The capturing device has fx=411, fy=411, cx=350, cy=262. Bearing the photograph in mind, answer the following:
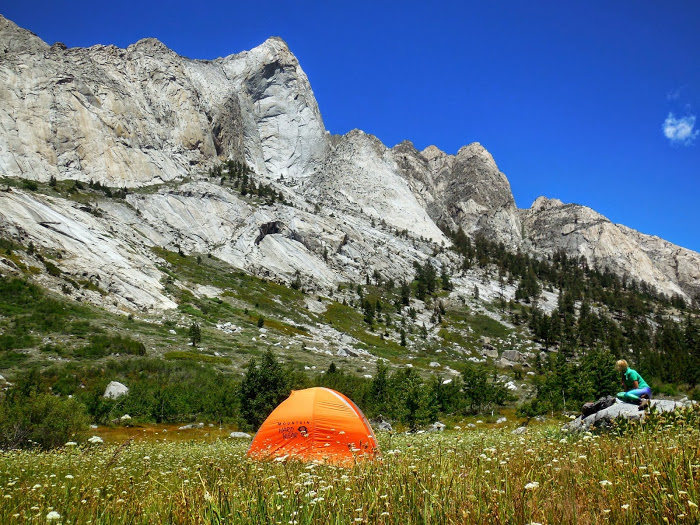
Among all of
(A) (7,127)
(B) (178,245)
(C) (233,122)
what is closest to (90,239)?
(B) (178,245)

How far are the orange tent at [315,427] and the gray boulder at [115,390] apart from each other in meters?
28.4

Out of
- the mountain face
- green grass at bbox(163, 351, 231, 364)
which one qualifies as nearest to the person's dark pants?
green grass at bbox(163, 351, 231, 364)

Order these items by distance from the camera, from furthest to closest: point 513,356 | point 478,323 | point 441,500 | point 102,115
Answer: point 102,115, point 478,323, point 513,356, point 441,500

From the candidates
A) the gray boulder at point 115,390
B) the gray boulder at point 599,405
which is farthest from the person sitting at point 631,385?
the gray boulder at point 115,390

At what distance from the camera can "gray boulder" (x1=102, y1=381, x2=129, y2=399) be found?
3600cm

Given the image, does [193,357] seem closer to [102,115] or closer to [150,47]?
[102,115]

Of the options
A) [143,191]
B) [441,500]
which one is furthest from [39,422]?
[143,191]

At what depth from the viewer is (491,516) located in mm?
3035

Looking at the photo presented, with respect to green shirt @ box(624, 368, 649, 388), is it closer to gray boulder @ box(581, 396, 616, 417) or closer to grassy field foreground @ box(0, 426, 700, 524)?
gray boulder @ box(581, 396, 616, 417)

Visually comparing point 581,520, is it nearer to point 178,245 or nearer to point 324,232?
point 178,245

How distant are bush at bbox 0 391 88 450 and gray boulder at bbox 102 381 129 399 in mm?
15738

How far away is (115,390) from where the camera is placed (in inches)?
1449

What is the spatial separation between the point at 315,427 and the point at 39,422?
15.2 m

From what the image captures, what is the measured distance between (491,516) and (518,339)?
430 feet
